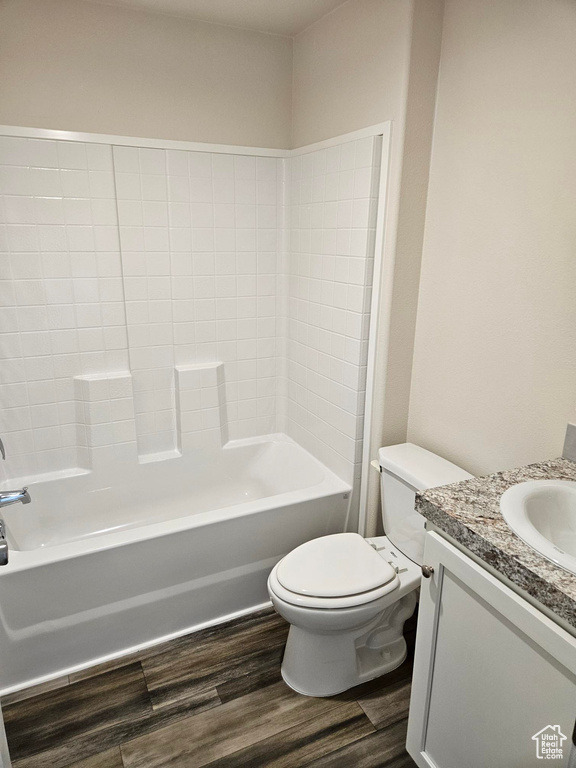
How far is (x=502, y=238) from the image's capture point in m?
1.70

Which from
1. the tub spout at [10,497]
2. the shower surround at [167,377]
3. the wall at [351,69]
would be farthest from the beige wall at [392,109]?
the tub spout at [10,497]

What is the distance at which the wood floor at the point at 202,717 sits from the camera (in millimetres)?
1660

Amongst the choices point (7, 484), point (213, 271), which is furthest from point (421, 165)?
point (7, 484)

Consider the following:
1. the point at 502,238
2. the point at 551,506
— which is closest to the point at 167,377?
the point at 502,238

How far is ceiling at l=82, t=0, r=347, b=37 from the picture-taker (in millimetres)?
2076

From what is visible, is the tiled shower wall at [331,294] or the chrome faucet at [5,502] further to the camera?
the tiled shower wall at [331,294]

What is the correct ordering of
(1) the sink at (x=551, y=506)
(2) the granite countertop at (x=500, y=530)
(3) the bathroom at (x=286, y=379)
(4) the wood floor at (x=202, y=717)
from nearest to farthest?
(2) the granite countertop at (x=500, y=530) → (1) the sink at (x=551, y=506) → (3) the bathroom at (x=286, y=379) → (4) the wood floor at (x=202, y=717)

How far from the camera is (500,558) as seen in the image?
1.10 m

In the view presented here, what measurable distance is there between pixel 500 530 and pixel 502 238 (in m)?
0.99

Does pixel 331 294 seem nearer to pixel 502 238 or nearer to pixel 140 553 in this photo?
pixel 502 238

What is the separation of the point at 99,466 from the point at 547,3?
2.47 metres

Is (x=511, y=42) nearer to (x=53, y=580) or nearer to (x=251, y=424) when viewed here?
(x=251, y=424)

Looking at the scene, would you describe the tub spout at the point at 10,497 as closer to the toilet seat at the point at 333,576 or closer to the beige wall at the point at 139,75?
the toilet seat at the point at 333,576

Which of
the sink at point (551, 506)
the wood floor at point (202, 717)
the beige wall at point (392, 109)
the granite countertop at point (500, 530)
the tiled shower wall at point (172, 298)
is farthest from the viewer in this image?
the tiled shower wall at point (172, 298)
